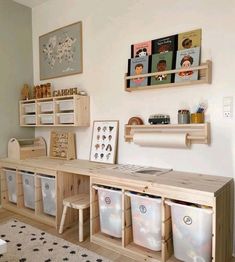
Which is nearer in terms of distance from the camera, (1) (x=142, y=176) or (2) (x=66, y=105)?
(1) (x=142, y=176)

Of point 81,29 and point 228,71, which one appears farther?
point 81,29

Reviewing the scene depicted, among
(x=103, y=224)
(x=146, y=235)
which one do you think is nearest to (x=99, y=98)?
(x=103, y=224)

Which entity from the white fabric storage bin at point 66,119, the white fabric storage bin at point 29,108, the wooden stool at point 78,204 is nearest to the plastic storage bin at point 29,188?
the wooden stool at point 78,204

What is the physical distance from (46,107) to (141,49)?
1345 mm

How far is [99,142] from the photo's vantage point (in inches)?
105

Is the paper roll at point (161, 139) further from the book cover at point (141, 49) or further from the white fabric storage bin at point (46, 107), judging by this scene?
the white fabric storage bin at point (46, 107)

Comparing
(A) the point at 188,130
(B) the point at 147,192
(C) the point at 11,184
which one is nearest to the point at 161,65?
(A) the point at 188,130

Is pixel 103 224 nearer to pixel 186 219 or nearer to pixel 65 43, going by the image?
pixel 186 219

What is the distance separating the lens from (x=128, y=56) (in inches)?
96.4

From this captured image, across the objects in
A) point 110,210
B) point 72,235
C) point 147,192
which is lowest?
point 72,235

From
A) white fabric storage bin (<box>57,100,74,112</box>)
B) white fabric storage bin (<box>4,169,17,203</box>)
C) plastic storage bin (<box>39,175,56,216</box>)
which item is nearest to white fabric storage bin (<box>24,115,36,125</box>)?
white fabric storage bin (<box>57,100,74,112</box>)

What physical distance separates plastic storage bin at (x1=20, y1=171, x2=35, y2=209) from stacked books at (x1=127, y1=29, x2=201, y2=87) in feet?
4.91

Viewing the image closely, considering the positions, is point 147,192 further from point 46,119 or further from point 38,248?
point 46,119

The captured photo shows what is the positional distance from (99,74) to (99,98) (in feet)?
0.86
